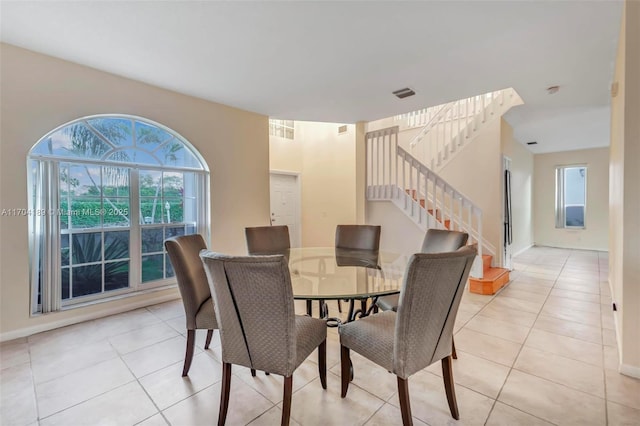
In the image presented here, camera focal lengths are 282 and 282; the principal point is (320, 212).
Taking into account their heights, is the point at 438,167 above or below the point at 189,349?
above

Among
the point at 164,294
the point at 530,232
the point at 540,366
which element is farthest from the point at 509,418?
the point at 530,232

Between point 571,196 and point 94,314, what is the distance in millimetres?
9672

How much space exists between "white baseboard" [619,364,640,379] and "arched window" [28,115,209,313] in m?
4.20

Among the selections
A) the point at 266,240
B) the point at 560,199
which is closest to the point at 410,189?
the point at 266,240

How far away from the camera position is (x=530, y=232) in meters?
7.22

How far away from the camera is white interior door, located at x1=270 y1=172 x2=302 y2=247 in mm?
6008

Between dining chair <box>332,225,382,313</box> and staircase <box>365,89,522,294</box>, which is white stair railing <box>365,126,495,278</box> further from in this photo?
dining chair <box>332,225,382,313</box>

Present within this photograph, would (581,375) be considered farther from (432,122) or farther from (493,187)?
(432,122)

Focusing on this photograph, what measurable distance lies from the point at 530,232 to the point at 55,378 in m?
8.96

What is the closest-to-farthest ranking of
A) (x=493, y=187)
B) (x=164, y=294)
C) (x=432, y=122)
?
(x=164, y=294) < (x=493, y=187) < (x=432, y=122)

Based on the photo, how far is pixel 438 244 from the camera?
7.68 feet

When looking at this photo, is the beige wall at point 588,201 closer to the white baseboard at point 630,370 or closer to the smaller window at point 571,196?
the smaller window at point 571,196

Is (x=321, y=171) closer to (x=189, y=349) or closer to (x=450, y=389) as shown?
(x=189, y=349)

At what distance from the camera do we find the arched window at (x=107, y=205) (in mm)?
2674
